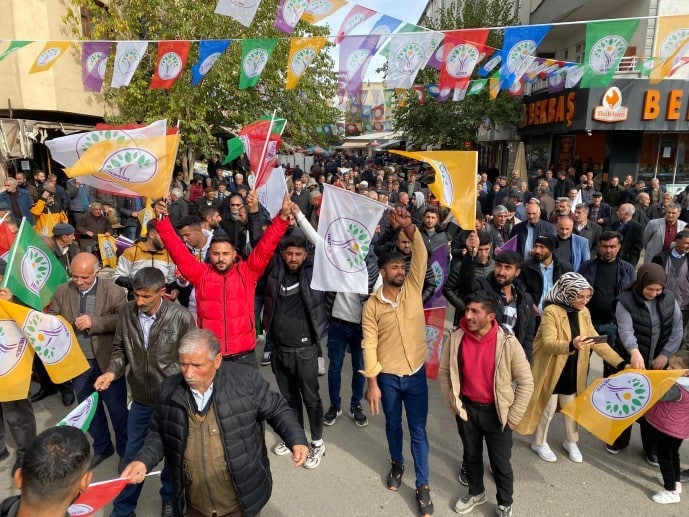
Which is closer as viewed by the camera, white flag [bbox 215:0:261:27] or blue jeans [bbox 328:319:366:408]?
blue jeans [bbox 328:319:366:408]

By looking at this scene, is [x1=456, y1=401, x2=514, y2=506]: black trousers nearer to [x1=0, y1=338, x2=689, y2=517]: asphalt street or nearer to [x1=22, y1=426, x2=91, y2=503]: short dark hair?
[x1=0, y1=338, x2=689, y2=517]: asphalt street

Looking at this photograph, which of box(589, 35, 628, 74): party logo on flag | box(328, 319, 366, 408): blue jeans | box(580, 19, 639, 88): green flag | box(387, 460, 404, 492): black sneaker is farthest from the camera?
box(589, 35, 628, 74): party logo on flag

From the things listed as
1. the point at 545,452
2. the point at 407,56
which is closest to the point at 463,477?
the point at 545,452

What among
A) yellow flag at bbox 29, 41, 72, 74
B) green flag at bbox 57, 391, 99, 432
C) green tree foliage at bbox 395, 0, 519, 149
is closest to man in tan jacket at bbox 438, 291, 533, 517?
green flag at bbox 57, 391, 99, 432

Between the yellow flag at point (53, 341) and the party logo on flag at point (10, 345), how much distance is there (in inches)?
1.7

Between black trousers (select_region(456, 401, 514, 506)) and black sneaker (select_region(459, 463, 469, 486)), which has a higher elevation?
black trousers (select_region(456, 401, 514, 506))

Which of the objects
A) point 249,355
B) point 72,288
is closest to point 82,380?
point 72,288

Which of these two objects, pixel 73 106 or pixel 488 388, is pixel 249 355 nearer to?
pixel 488 388

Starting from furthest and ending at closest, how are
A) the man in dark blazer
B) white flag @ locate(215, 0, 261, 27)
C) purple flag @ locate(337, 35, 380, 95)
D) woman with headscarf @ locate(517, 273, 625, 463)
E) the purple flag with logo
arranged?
purple flag @ locate(337, 35, 380, 95) < white flag @ locate(215, 0, 261, 27) < the man in dark blazer < the purple flag with logo < woman with headscarf @ locate(517, 273, 625, 463)

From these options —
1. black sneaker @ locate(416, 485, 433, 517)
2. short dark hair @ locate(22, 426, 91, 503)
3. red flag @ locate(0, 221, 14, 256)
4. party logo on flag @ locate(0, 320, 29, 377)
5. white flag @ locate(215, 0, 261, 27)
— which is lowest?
black sneaker @ locate(416, 485, 433, 517)

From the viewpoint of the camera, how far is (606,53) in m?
6.82

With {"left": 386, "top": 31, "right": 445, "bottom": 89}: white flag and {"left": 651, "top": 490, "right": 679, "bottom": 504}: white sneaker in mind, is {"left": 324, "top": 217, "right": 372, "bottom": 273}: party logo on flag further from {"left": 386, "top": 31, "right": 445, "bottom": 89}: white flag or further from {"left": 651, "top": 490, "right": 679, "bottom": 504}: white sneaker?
{"left": 386, "top": 31, "right": 445, "bottom": 89}: white flag

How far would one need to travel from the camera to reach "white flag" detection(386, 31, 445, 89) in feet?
25.0

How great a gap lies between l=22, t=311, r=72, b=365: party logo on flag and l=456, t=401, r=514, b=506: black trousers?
299 centimetres
